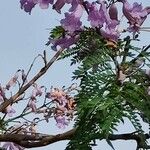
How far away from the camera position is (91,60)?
148 cm

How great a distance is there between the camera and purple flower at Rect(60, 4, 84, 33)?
1.60 m

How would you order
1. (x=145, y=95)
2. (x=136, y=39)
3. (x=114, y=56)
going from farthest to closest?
(x=136, y=39), (x=114, y=56), (x=145, y=95)

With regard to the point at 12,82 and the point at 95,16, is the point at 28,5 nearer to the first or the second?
the point at 95,16

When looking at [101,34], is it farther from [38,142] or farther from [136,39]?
[38,142]

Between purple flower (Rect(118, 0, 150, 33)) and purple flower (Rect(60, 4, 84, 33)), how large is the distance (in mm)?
165

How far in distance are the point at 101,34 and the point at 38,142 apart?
4.23 ft

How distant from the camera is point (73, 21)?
1.62 m

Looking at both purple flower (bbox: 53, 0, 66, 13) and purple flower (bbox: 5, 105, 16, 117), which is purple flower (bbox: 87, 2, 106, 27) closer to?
purple flower (bbox: 53, 0, 66, 13)

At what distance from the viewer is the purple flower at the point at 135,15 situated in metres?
1.74

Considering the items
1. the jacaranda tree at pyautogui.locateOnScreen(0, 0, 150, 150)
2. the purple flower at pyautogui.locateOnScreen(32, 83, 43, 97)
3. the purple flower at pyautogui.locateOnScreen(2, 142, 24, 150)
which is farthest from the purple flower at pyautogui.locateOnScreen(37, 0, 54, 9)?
the purple flower at pyautogui.locateOnScreen(32, 83, 43, 97)

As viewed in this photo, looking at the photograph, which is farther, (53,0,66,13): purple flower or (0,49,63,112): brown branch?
(0,49,63,112): brown branch

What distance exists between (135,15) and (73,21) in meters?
0.27

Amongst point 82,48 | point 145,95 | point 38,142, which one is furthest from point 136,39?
point 38,142

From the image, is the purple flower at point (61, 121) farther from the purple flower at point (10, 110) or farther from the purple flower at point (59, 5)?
the purple flower at point (59, 5)
